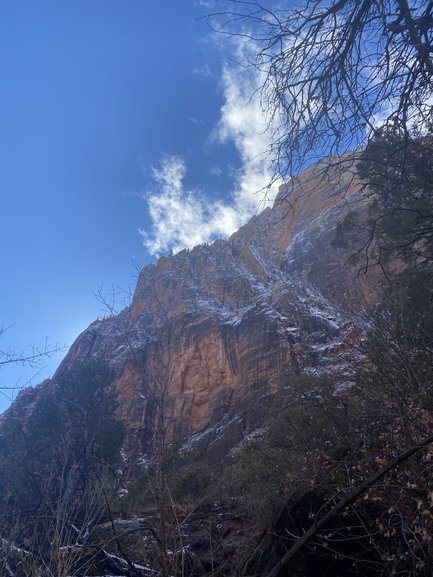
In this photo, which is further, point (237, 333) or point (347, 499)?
point (237, 333)

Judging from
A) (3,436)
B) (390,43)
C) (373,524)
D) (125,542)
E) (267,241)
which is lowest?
Answer: (373,524)

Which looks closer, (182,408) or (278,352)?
(278,352)

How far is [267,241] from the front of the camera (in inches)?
2773

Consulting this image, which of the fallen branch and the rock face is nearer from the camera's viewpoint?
the fallen branch

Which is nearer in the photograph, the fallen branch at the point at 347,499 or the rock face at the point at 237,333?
the fallen branch at the point at 347,499

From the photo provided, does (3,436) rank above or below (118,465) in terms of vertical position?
above

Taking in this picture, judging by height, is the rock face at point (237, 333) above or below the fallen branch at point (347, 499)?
above

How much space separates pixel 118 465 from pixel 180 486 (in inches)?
280

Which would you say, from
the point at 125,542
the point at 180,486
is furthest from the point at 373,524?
the point at 180,486

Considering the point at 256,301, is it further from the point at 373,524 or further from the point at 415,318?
the point at 373,524

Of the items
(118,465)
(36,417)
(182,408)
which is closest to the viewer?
(118,465)

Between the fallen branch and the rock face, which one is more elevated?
the rock face

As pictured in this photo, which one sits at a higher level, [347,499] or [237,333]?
[237,333]

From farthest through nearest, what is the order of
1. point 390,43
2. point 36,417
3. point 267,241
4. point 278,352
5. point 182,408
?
1. point 267,241
2. point 182,408
3. point 278,352
4. point 36,417
5. point 390,43
